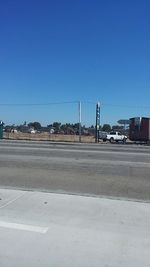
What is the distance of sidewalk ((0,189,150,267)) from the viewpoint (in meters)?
5.17

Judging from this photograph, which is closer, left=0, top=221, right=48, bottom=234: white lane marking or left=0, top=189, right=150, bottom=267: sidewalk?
left=0, top=189, right=150, bottom=267: sidewalk

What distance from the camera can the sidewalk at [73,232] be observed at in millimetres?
5172

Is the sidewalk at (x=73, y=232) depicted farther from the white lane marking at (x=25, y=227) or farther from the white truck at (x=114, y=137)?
the white truck at (x=114, y=137)

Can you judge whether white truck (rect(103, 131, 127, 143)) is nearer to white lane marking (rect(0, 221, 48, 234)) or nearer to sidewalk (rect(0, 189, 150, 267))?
sidewalk (rect(0, 189, 150, 267))

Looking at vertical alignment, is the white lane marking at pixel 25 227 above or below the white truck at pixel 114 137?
below

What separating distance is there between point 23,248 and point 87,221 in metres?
1.53

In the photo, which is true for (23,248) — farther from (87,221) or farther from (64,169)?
(64,169)

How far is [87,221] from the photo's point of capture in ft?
22.2

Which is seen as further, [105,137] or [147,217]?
[105,137]

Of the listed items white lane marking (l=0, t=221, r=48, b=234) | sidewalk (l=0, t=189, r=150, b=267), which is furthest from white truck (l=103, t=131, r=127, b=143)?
white lane marking (l=0, t=221, r=48, b=234)

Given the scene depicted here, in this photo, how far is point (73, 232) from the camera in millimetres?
6176

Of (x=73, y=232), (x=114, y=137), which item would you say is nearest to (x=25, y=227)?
(x=73, y=232)

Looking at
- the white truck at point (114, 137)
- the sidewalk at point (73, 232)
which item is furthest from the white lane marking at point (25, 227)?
the white truck at point (114, 137)

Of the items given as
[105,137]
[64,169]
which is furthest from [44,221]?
[105,137]
